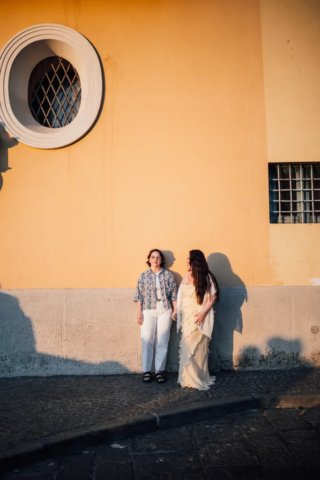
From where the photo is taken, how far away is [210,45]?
631 centimetres

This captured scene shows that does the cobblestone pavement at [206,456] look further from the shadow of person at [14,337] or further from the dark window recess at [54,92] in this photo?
the dark window recess at [54,92]

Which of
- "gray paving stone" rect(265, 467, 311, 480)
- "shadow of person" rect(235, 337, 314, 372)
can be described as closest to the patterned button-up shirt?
"shadow of person" rect(235, 337, 314, 372)

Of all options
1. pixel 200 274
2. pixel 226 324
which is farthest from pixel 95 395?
pixel 226 324

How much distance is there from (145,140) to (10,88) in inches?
87.1

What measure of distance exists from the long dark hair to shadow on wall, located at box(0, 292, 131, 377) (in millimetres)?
1694

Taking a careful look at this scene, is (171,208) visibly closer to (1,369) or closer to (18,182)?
(18,182)

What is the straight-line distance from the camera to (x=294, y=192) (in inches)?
257

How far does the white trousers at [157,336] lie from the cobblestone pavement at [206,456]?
55.7 inches

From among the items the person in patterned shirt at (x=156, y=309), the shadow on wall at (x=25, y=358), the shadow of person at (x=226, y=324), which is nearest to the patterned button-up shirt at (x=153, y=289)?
the person in patterned shirt at (x=156, y=309)

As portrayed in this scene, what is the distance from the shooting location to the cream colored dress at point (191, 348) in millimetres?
5488

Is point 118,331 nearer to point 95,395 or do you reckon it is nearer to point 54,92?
point 95,395

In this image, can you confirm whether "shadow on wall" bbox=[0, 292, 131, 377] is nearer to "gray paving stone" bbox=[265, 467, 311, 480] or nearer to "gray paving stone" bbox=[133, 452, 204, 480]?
"gray paving stone" bbox=[133, 452, 204, 480]

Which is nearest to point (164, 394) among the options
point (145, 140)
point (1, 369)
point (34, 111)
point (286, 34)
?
A: point (1, 369)

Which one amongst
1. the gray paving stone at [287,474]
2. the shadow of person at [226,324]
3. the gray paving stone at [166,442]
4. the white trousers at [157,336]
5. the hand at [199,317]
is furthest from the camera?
the shadow of person at [226,324]
